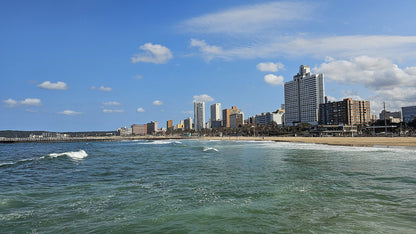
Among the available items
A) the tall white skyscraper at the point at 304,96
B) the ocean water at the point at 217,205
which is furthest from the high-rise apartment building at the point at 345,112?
the ocean water at the point at 217,205

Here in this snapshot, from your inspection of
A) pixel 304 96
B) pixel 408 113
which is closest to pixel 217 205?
pixel 304 96

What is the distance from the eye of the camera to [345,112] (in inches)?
6560

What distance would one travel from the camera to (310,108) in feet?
594

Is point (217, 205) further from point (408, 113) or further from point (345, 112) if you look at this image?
point (408, 113)

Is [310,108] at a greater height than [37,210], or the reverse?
[310,108]

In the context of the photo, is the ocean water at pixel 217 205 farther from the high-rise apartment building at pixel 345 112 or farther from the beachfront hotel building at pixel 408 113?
the beachfront hotel building at pixel 408 113

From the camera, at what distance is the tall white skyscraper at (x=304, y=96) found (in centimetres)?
17962

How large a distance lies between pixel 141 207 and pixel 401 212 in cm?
801

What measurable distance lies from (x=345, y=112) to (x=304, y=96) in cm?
2898

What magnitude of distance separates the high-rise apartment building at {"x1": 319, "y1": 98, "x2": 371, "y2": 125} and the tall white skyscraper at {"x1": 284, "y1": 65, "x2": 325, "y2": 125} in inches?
211

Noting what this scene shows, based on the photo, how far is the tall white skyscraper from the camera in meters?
180

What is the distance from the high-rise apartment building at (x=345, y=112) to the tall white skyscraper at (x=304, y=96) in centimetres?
535

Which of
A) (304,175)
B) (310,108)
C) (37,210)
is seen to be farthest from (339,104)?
(37,210)

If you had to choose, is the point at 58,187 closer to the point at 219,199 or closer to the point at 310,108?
the point at 219,199
